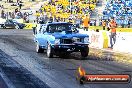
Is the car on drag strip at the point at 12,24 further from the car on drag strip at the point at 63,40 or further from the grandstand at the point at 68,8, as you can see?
the car on drag strip at the point at 63,40

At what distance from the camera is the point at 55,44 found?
18219 mm

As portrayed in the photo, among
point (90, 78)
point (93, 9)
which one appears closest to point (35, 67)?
point (90, 78)

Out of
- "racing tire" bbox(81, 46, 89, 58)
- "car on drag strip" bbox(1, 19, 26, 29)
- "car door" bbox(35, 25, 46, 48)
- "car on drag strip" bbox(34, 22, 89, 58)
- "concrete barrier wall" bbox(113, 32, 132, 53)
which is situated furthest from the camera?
"car on drag strip" bbox(1, 19, 26, 29)

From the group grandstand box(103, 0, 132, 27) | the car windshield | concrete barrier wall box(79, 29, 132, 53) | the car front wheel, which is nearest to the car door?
the car windshield

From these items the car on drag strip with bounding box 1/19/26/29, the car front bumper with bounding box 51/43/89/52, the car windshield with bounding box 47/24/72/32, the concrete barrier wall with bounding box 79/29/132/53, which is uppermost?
the car windshield with bounding box 47/24/72/32

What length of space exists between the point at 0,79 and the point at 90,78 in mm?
6347

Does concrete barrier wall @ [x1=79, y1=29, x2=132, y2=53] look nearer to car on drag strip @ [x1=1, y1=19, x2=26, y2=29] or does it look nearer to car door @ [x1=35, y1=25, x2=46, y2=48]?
car door @ [x1=35, y1=25, x2=46, y2=48]

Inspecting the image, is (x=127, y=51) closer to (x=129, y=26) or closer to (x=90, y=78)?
(x=90, y=78)

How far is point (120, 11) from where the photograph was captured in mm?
51344

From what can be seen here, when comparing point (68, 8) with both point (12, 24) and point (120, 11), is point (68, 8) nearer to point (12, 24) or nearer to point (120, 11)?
point (12, 24)

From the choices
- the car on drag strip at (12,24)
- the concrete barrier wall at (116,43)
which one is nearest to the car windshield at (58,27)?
the concrete barrier wall at (116,43)

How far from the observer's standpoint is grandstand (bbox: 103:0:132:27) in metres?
48.3

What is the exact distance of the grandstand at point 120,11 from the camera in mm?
48291

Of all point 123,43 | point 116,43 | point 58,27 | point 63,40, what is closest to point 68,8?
point 116,43
